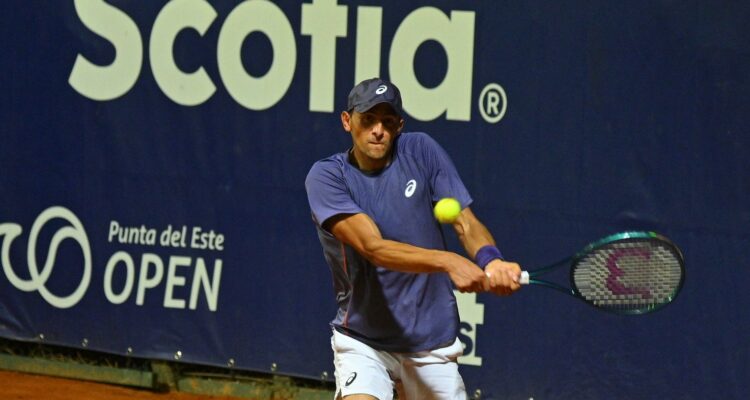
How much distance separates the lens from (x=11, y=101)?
24.0 feet

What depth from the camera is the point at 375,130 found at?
14.4 feet

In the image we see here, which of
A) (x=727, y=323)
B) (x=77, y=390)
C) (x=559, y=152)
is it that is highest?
(x=559, y=152)

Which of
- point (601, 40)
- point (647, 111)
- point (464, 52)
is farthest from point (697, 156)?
point (464, 52)

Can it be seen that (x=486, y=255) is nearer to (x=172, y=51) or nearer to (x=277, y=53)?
(x=277, y=53)

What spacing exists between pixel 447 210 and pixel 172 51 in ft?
10.6

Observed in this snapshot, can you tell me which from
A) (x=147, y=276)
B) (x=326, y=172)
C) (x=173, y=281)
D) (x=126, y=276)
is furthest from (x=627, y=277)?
(x=126, y=276)

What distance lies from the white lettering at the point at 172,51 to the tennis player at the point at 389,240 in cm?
254

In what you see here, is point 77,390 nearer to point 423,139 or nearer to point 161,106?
point 161,106

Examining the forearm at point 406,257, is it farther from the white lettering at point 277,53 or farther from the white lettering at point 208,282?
the white lettering at point 208,282

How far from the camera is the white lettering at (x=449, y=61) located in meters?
6.39

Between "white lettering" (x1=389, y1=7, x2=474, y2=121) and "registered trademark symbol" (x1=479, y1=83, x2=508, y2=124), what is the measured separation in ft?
0.24

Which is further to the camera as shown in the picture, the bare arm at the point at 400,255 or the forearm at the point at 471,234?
the forearm at the point at 471,234

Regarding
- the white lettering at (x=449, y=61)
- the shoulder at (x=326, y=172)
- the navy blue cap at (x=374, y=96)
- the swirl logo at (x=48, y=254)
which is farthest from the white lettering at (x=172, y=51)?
the navy blue cap at (x=374, y=96)

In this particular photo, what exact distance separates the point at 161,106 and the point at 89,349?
4.89 feet
